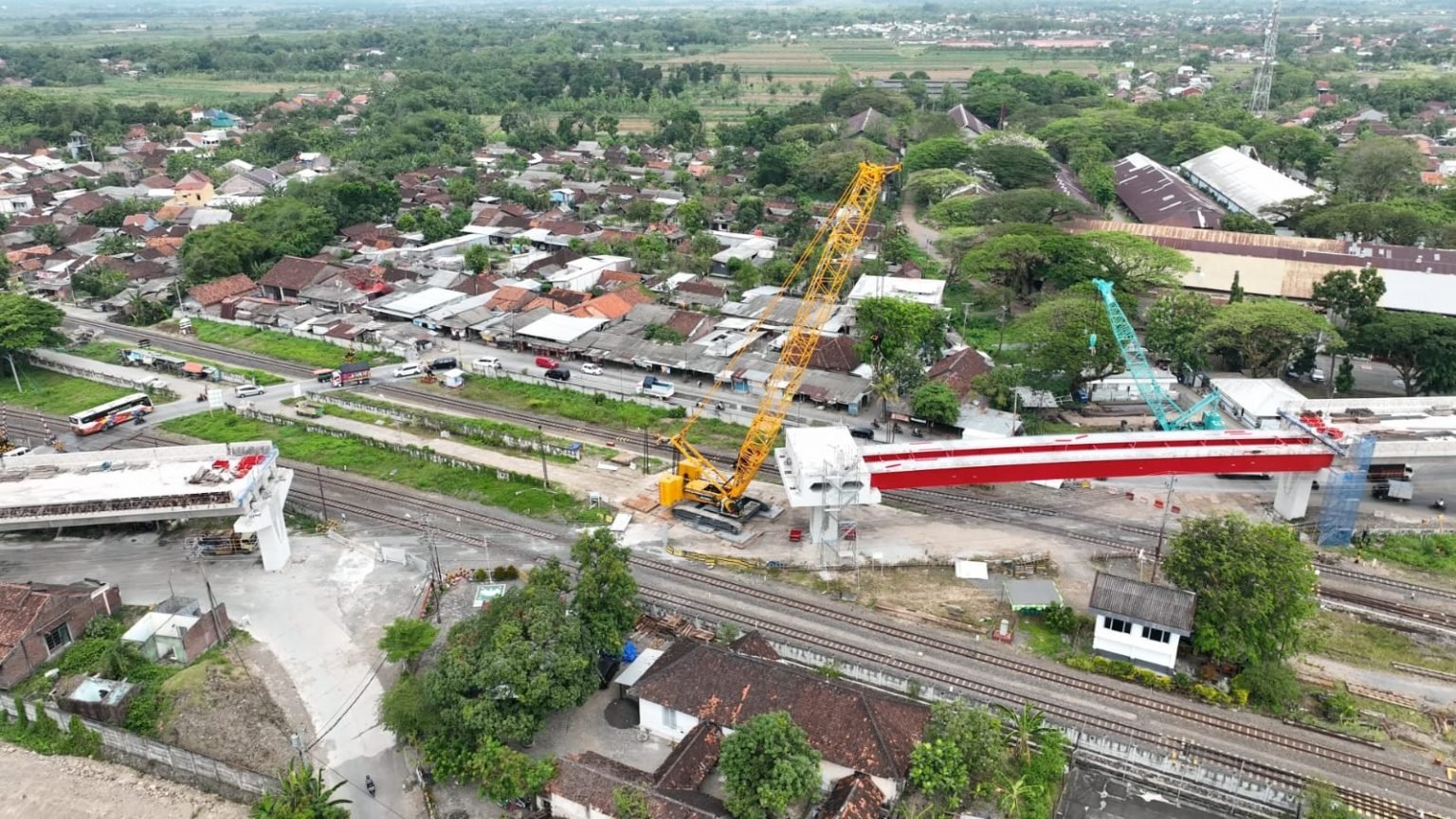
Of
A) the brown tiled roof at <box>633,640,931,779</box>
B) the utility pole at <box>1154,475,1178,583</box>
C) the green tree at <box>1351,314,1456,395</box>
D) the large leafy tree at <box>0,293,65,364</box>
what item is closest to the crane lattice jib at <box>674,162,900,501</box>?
the brown tiled roof at <box>633,640,931,779</box>

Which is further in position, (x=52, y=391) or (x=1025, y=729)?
(x=52, y=391)

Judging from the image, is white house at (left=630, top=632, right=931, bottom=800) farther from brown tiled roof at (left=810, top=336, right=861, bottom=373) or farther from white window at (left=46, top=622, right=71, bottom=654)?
brown tiled roof at (left=810, top=336, right=861, bottom=373)

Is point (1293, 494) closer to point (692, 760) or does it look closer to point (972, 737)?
point (972, 737)

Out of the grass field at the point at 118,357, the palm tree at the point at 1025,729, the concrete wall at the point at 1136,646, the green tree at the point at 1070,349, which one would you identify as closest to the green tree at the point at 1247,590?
the concrete wall at the point at 1136,646

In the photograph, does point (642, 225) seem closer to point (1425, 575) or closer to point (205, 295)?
point (205, 295)

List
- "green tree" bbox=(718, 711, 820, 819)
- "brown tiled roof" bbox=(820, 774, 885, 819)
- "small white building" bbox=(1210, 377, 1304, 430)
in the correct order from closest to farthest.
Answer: "green tree" bbox=(718, 711, 820, 819) → "brown tiled roof" bbox=(820, 774, 885, 819) → "small white building" bbox=(1210, 377, 1304, 430)

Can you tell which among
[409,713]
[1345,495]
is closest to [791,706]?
[409,713]
